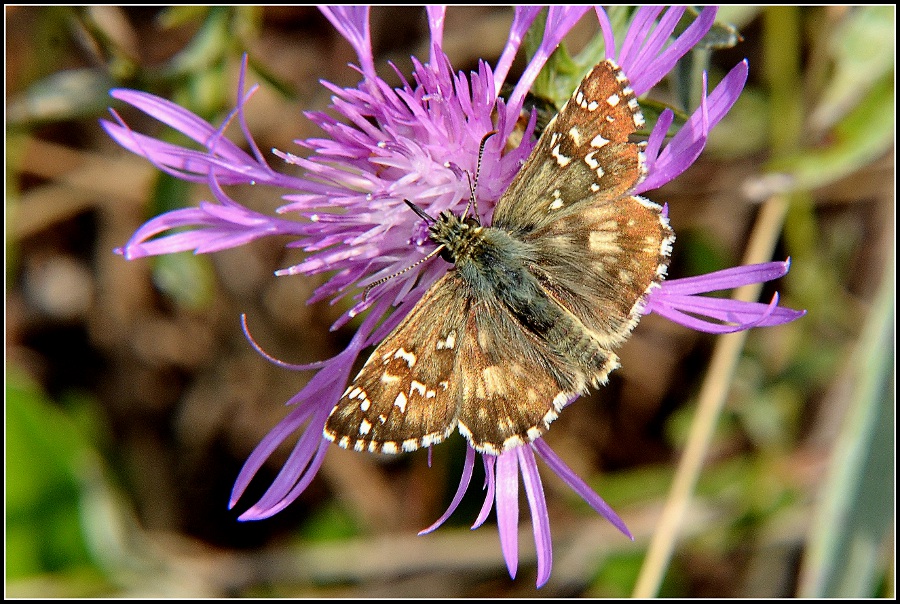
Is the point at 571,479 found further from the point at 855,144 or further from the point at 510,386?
the point at 855,144

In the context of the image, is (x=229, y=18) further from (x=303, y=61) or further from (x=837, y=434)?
(x=837, y=434)

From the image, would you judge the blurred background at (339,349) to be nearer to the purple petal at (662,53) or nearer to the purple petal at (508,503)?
the purple petal at (662,53)

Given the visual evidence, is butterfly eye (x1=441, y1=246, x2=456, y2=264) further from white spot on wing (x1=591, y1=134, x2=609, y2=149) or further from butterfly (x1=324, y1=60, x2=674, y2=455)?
white spot on wing (x1=591, y1=134, x2=609, y2=149)

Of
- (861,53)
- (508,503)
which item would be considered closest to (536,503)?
(508,503)

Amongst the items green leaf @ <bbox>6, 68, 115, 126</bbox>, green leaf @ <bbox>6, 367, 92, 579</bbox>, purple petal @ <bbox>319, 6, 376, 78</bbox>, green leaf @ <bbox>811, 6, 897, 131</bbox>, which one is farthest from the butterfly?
green leaf @ <bbox>6, 367, 92, 579</bbox>

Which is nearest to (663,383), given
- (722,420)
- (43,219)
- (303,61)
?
(722,420)

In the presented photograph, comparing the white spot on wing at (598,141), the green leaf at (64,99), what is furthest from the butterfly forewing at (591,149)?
the green leaf at (64,99)
